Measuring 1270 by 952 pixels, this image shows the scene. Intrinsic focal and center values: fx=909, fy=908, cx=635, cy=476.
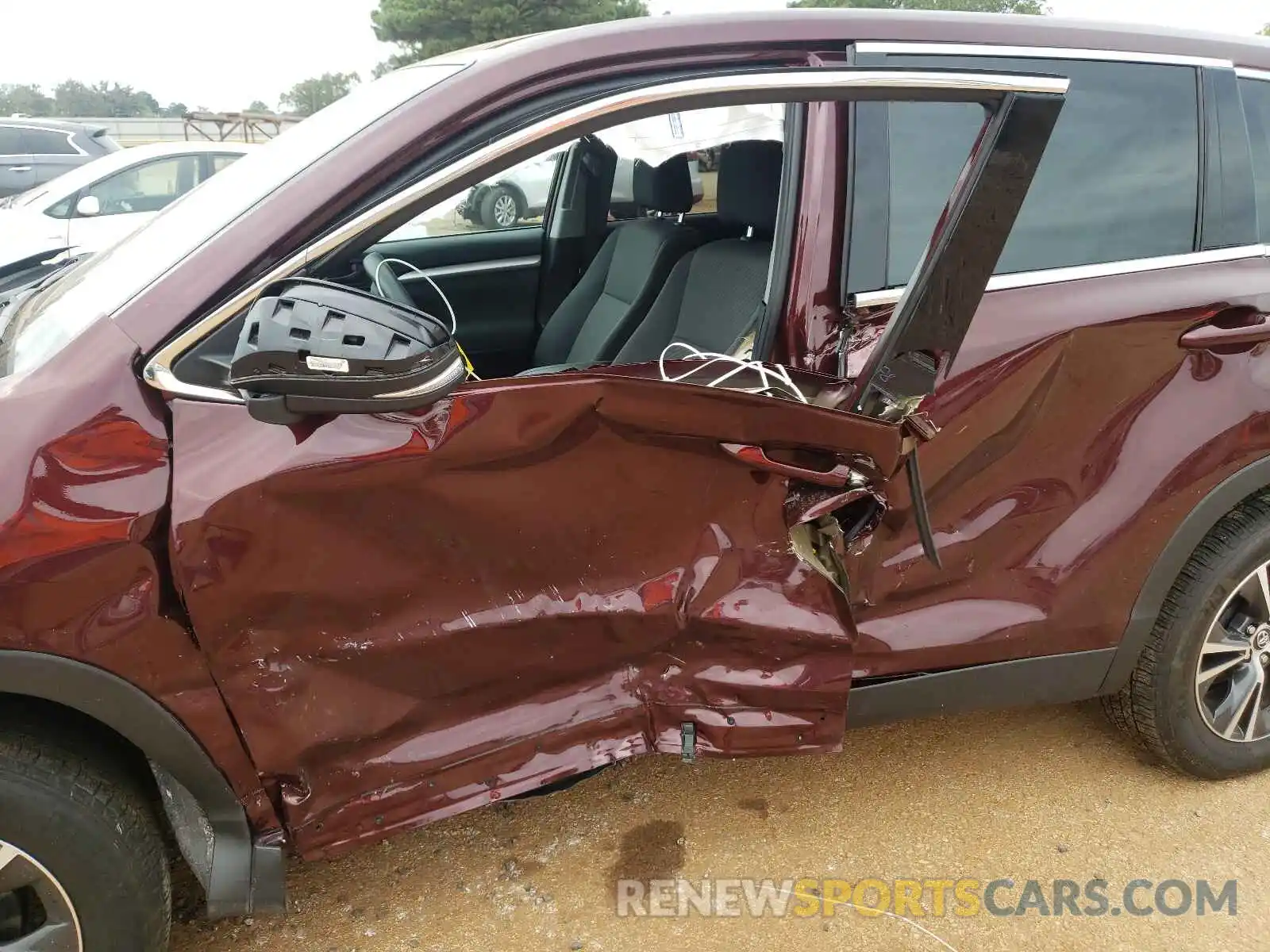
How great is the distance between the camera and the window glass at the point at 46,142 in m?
9.90

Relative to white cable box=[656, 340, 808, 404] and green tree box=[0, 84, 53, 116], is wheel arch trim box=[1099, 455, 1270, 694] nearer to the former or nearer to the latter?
white cable box=[656, 340, 808, 404]

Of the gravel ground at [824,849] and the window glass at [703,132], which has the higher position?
the window glass at [703,132]

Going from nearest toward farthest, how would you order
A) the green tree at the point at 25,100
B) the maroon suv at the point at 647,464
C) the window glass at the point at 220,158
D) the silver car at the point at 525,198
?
the maroon suv at the point at 647,464
the silver car at the point at 525,198
the window glass at the point at 220,158
the green tree at the point at 25,100

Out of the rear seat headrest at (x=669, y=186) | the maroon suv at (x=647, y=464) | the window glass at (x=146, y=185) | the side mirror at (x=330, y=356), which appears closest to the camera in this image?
the side mirror at (x=330, y=356)

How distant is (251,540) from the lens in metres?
1.42

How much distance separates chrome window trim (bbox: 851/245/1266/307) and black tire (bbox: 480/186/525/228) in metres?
1.91

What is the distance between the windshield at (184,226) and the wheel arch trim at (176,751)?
485mm

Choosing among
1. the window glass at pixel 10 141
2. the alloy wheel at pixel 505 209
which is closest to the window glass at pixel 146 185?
the alloy wheel at pixel 505 209

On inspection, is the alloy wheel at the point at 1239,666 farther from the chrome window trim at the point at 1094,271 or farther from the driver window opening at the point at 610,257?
the driver window opening at the point at 610,257

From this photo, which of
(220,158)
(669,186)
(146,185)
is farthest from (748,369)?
(220,158)

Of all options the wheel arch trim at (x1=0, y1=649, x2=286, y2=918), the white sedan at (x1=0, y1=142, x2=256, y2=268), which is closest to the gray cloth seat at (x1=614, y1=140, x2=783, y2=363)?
the wheel arch trim at (x1=0, y1=649, x2=286, y2=918)

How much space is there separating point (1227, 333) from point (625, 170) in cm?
239

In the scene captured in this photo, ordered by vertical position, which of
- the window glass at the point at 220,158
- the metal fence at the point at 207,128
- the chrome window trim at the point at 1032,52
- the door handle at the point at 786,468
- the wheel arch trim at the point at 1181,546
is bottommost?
the wheel arch trim at the point at 1181,546

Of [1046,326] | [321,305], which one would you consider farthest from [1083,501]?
[321,305]
